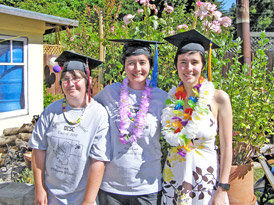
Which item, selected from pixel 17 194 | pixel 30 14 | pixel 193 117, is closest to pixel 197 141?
pixel 193 117

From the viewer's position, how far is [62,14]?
15492 millimetres

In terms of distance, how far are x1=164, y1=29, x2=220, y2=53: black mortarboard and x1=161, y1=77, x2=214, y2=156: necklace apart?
0.27 meters

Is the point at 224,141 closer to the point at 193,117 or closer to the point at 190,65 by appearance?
the point at 193,117

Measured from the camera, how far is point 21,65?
6223mm

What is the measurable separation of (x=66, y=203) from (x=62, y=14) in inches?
605

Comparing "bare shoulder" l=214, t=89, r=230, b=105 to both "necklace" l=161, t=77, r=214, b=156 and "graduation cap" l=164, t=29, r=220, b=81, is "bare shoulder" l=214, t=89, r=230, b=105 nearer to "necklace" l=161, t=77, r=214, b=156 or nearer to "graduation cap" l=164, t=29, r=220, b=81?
"necklace" l=161, t=77, r=214, b=156

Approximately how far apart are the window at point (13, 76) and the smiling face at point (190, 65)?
4.96 metres

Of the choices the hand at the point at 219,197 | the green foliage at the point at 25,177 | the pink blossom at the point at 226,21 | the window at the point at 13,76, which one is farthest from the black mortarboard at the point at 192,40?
the window at the point at 13,76

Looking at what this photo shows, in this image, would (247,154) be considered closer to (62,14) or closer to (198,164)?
(198,164)

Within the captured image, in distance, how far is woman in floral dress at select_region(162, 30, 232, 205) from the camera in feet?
6.22

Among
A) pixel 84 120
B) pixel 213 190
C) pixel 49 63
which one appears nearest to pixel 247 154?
pixel 213 190

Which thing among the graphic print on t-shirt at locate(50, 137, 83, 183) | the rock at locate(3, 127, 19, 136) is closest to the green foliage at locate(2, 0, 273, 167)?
the graphic print on t-shirt at locate(50, 137, 83, 183)

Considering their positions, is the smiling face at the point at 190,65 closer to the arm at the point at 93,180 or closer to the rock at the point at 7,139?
the arm at the point at 93,180

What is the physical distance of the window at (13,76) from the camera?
230 inches
